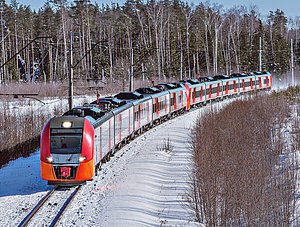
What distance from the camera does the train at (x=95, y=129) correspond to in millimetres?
12086

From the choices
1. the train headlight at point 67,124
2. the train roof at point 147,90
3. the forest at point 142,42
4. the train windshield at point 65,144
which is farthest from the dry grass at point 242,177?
the forest at point 142,42

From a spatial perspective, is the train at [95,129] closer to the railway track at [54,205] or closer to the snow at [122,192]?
the railway track at [54,205]

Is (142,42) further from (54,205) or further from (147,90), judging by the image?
(54,205)

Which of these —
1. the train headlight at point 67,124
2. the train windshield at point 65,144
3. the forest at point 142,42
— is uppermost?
the forest at point 142,42

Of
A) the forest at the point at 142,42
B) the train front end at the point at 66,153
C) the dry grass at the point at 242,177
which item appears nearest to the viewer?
the dry grass at the point at 242,177

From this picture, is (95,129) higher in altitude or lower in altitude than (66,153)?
higher

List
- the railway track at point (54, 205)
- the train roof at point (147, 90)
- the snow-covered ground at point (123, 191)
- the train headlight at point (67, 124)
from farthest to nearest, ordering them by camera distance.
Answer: the train roof at point (147, 90), the train headlight at point (67, 124), the snow-covered ground at point (123, 191), the railway track at point (54, 205)

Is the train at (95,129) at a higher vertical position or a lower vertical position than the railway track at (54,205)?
higher

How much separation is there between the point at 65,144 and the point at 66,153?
1.00 ft

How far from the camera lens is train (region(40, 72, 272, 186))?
12.1 m

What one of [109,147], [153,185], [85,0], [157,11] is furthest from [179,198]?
[85,0]

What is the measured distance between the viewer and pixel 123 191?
12.2 meters

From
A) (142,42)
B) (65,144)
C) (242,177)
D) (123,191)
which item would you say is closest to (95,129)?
(65,144)

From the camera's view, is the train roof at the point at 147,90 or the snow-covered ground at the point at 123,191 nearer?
the snow-covered ground at the point at 123,191
